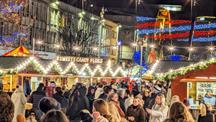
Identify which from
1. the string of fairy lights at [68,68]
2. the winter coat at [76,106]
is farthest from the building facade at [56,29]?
the winter coat at [76,106]

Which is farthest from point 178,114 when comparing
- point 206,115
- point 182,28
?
point 182,28

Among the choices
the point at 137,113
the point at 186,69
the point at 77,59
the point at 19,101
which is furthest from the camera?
the point at 77,59

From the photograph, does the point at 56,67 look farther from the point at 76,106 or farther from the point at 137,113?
the point at 137,113

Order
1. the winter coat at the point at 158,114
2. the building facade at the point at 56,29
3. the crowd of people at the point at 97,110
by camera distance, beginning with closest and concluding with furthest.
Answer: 1. the crowd of people at the point at 97,110
2. the winter coat at the point at 158,114
3. the building facade at the point at 56,29

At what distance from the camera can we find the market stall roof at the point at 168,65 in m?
20.2

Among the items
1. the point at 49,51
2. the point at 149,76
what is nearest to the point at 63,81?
the point at 149,76

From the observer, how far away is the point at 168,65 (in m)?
21.3

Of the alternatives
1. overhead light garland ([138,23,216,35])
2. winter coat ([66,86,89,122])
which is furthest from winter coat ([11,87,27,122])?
overhead light garland ([138,23,216,35])

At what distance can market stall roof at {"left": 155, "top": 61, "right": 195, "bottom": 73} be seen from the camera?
20167 millimetres

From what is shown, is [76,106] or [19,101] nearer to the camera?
[76,106]

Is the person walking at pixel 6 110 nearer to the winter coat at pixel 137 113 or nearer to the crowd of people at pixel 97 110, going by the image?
the crowd of people at pixel 97 110

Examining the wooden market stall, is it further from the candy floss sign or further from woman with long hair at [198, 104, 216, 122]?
the candy floss sign

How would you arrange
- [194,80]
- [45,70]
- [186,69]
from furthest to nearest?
[45,70] → [186,69] → [194,80]

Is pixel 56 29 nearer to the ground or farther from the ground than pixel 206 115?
farther from the ground
